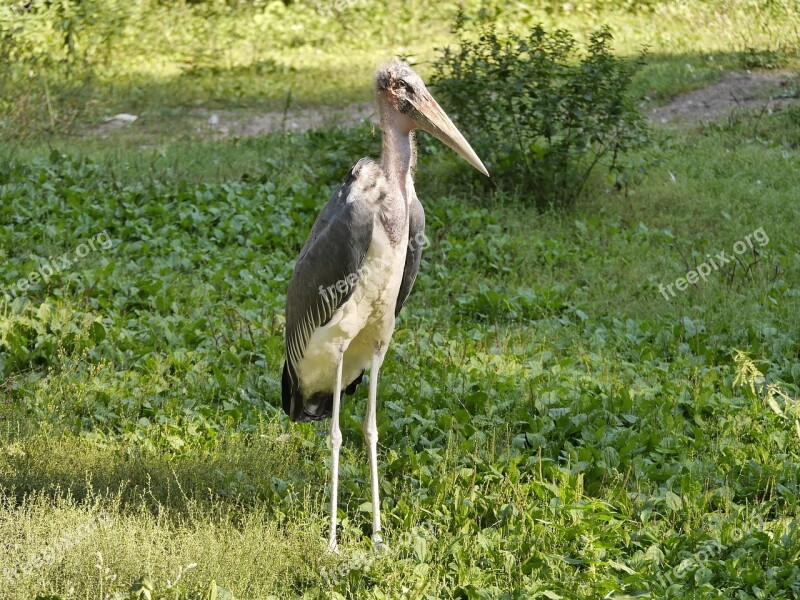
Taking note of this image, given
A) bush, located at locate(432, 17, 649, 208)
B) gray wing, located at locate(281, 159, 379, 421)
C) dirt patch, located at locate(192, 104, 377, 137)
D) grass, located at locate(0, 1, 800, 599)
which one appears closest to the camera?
grass, located at locate(0, 1, 800, 599)

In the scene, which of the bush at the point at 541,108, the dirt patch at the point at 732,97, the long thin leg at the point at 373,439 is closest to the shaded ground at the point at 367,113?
the dirt patch at the point at 732,97

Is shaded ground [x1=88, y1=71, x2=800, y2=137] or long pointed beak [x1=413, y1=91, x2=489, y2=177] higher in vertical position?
long pointed beak [x1=413, y1=91, x2=489, y2=177]

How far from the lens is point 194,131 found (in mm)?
10172

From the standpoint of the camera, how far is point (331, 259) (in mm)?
3748

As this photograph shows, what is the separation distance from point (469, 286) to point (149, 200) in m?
2.53

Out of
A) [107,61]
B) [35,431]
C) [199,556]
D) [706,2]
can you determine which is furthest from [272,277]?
[706,2]

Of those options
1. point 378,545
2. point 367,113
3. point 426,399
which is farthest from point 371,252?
point 367,113

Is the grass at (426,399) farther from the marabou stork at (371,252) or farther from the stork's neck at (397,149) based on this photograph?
the stork's neck at (397,149)

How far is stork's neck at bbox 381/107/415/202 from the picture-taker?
369cm

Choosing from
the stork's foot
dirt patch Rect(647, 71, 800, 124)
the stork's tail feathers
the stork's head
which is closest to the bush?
dirt patch Rect(647, 71, 800, 124)

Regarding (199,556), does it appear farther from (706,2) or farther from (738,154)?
(706,2)

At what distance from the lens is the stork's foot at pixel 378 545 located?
3579mm

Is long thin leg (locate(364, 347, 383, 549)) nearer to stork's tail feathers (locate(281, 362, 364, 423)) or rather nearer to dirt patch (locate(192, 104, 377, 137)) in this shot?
stork's tail feathers (locate(281, 362, 364, 423))

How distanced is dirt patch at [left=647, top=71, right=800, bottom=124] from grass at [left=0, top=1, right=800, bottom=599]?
1.90m
